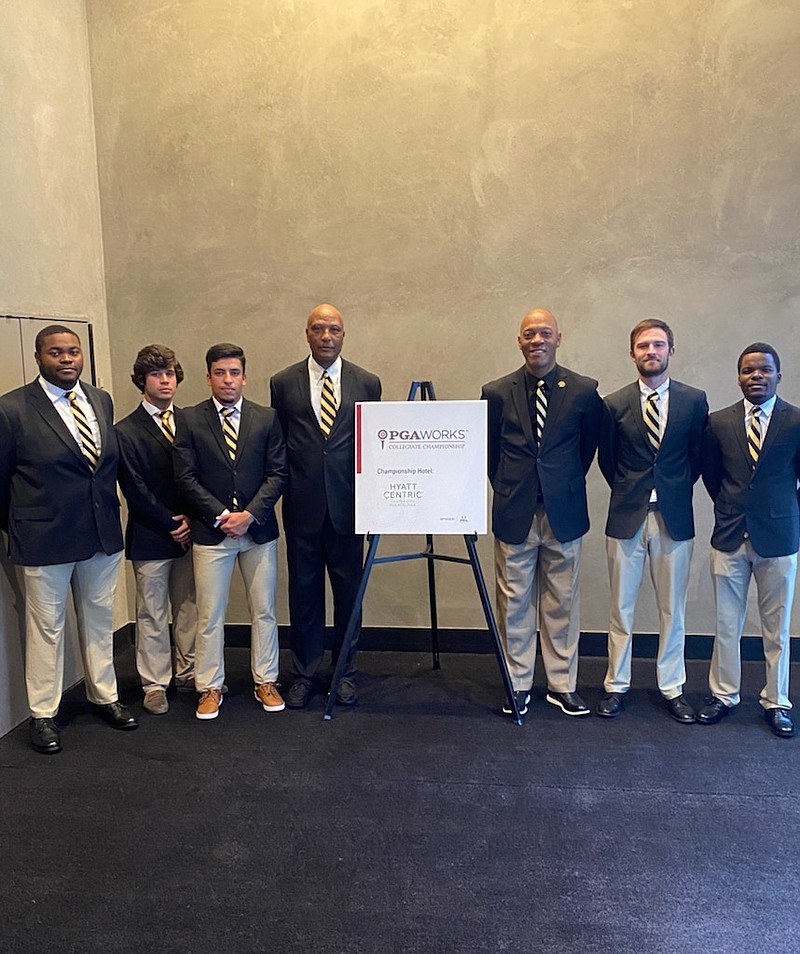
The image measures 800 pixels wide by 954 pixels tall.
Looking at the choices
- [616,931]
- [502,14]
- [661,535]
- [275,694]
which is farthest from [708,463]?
[502,14]

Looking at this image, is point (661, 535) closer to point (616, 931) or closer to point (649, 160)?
point (616, 931)

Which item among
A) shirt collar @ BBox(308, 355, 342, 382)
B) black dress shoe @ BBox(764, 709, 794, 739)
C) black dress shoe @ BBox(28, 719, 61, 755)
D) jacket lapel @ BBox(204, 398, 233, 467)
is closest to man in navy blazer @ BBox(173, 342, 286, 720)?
jacket lapel @ BBox(204, 398, 233, 467)

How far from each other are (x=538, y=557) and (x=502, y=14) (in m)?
3.03

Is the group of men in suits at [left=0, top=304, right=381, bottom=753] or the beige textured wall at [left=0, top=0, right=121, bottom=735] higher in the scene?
the beige textured wall at [left=0, top=0, right=121, bottom=735]

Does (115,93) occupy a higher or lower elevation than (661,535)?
higher

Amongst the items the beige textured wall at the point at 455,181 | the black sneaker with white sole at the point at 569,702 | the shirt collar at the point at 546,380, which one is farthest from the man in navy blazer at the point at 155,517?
the black sneaker with white sole at the point at 569,702

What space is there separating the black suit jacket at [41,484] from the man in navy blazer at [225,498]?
0.47 meters

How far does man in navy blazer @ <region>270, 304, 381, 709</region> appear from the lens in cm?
390

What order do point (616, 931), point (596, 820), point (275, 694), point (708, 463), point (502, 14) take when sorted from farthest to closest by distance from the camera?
1. point (502, 14)
2. point (275, 694)
3. point (708, 463)
4. point (596, 820)
5. point (616, 931)

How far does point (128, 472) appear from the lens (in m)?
3.87

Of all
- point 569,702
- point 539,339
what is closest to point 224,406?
point 539,339

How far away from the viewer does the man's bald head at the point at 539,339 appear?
369 cm

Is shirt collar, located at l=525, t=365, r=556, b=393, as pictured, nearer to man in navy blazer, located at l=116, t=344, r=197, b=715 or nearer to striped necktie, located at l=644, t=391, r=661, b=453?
striped necktie, located at l=644, t=391, r=661, b=453

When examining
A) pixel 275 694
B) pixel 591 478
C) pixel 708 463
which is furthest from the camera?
pixel 591 478
